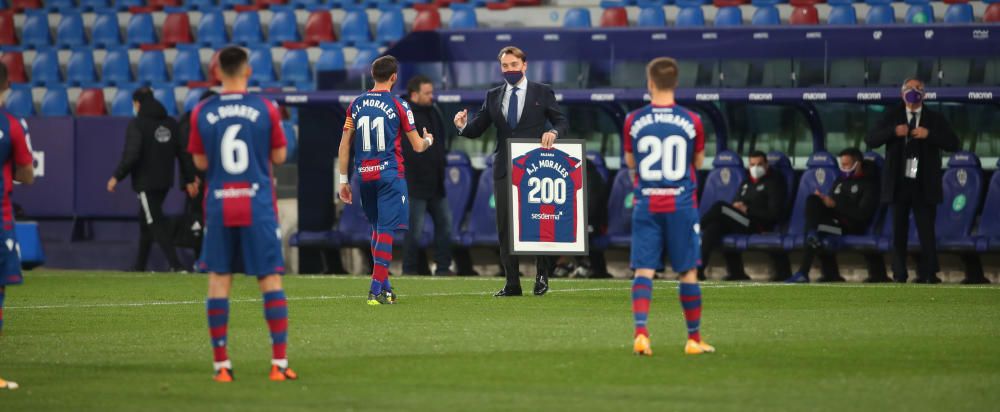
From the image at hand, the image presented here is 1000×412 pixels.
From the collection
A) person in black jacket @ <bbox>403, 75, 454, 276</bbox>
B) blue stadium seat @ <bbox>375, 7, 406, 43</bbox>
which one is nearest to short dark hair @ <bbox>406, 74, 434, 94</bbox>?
person in black jacket @ <bbox>403, 75, 454, 276</bbox>

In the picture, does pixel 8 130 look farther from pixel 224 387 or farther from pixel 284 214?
pixel 284 214

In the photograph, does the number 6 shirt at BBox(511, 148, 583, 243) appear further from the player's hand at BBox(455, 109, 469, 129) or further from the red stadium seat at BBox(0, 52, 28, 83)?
the red stadium seat at BBox(0, 52, 28, 83)

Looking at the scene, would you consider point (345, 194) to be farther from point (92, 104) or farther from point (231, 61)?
point (92, 104)

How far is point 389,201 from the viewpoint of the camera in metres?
13.5

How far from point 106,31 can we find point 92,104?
1.79 m

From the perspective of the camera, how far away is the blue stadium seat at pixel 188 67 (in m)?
27.2

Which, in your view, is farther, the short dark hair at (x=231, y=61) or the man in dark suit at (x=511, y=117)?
the man in dark suit at (x=511, y=117)

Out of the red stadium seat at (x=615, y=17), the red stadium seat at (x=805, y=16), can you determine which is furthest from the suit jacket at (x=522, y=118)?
the red stadium seat at (x=615, y=17)

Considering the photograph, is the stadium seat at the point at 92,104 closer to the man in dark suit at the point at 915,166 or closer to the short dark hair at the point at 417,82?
the short dark hair at the point at 417,82

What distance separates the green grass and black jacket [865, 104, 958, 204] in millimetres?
2052

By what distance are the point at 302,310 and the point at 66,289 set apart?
445cm

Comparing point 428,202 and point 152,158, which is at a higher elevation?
point 152,158

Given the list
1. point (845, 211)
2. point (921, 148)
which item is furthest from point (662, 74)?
point (845, 211)

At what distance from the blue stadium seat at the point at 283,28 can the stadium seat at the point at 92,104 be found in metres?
2.88
